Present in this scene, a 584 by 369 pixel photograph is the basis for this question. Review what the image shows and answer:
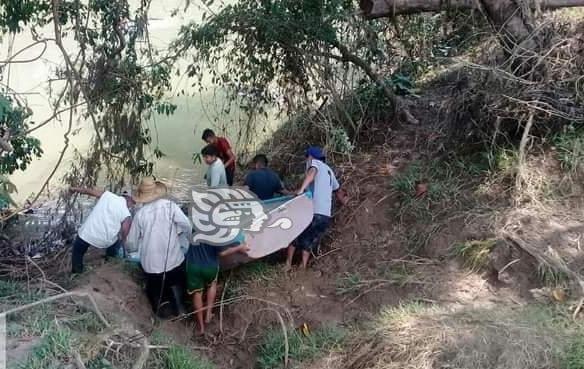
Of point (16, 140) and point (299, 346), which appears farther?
point (16, 140)

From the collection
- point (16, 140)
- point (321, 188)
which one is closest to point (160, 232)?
point (321, 188)

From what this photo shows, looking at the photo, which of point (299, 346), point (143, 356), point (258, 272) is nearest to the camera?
point (143, 356)

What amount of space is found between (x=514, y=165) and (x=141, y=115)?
13.1 ft

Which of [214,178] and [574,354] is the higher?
[214,178]

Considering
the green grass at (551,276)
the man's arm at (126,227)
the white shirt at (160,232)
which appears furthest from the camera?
the man's arm at (126,227)

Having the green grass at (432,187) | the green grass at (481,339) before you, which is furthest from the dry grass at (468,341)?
the green grass at (432,187)

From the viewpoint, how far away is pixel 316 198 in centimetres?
577

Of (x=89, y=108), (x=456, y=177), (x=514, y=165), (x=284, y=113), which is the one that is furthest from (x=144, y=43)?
(x=514, y=165)

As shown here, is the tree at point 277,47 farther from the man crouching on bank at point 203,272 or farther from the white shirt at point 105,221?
the man crouching on bank at point 203,272

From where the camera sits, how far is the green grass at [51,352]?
345cm

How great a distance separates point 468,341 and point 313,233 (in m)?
2.05

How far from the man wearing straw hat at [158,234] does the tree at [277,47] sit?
7.07 feet

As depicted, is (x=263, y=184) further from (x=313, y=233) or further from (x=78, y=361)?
(x=78, y=361)

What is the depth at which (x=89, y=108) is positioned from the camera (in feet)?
19.9
